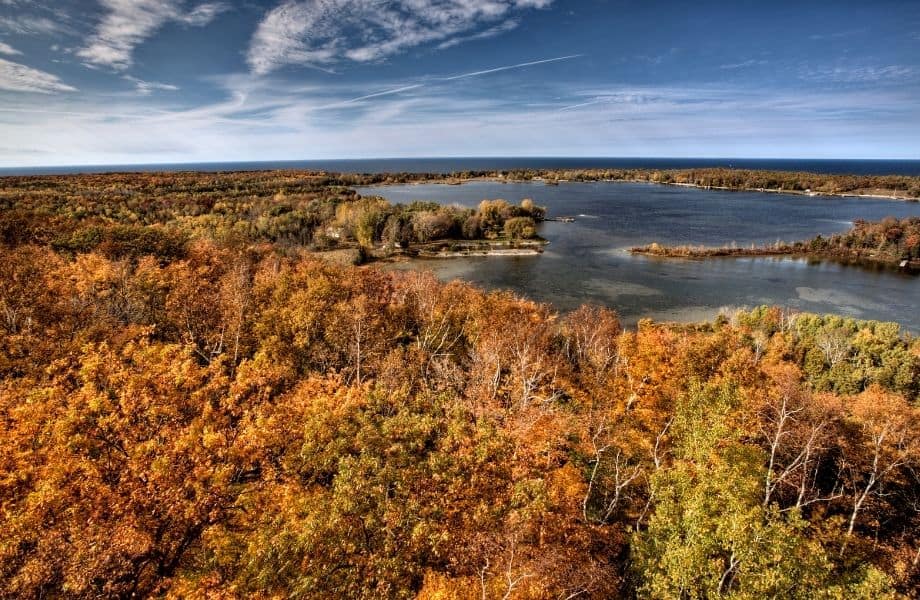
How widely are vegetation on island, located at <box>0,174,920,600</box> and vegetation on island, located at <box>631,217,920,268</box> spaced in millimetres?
59510

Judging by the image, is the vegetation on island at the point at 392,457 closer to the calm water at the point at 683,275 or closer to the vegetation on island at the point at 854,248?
the calm water at the point at 683,275

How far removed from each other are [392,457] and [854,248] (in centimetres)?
11978

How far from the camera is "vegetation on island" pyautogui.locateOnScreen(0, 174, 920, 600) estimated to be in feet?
49.6

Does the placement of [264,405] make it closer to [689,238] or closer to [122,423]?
[122,423]

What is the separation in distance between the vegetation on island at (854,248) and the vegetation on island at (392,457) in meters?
59.5

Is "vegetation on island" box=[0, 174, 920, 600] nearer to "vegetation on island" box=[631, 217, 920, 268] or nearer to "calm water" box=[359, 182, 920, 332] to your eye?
"calm water" box=[359, 182, 920, 332]

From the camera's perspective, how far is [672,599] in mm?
16906

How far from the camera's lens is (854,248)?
101 meters

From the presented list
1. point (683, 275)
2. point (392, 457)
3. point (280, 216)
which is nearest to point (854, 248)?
point (683, 275)

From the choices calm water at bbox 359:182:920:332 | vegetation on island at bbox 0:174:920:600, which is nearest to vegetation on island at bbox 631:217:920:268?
calm water at bbox 359:182:920:332

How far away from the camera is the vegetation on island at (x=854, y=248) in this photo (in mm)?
96188

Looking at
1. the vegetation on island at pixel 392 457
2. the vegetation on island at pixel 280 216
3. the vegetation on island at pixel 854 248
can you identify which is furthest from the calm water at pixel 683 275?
the vegetation on island at pixel 392 457

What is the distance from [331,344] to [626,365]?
22.8 m

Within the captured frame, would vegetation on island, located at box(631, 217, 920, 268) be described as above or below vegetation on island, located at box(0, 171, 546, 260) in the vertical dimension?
below
